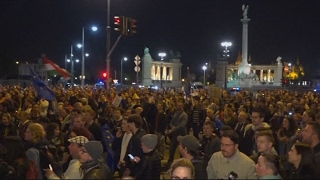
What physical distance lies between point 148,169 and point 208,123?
7.62 feet

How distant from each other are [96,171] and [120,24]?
14723 mm

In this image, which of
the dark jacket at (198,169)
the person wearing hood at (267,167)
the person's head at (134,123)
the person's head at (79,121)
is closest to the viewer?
the person wearing hood at (267,167)

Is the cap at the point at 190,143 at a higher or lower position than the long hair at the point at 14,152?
higher

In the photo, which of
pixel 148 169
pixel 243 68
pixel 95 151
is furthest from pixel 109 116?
pixel 243 68

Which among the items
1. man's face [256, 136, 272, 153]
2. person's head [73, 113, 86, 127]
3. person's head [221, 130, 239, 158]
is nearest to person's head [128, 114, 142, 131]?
person's head [73, 113, 86, 127]

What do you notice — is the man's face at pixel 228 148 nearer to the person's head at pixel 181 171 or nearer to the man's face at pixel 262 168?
the man's face at pixel 262 168

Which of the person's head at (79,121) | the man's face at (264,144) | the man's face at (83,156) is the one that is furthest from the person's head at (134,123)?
the man's face at (83,156)

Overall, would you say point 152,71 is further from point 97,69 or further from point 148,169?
point 148,169

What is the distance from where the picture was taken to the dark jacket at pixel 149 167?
6762mm

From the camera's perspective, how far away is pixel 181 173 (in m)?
4.69

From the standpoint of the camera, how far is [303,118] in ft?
38.1

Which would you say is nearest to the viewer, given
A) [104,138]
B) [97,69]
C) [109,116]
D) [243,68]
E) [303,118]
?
[104,138]

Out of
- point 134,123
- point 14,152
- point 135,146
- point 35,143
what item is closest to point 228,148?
point 135,146

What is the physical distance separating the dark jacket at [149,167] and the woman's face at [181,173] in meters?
2.07
